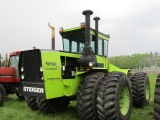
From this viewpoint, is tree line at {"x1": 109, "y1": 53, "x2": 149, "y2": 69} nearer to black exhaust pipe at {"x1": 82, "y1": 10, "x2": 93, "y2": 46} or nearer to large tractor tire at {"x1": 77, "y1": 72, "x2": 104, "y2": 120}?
black exhaust pipe at {"x1": 82, "y1": 10, "x2": 93, "y2": 46}

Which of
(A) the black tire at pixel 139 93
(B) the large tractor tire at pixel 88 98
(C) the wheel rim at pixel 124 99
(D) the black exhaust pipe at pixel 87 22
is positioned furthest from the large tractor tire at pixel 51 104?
(A) the black tire at pixel 139 93

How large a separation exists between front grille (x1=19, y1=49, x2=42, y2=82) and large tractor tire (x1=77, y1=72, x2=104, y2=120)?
1.27 meters

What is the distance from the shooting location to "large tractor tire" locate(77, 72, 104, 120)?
6.32 metres

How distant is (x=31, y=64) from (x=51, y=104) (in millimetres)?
1962

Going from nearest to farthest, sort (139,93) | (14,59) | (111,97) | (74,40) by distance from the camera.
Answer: (111,97)
(74,40)
(139,93)
(14,59)

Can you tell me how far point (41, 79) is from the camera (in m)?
6.20

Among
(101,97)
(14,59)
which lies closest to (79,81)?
(101,97)

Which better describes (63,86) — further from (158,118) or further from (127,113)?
(158,118)

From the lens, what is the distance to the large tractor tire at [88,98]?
20.7 feet

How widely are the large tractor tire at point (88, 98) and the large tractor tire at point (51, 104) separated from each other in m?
Result: 1.51

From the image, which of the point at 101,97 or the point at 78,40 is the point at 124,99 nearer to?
the point at 101,97

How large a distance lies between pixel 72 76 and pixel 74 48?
4.66 feet

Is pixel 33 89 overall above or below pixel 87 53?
below

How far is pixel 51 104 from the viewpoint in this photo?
783 cm
